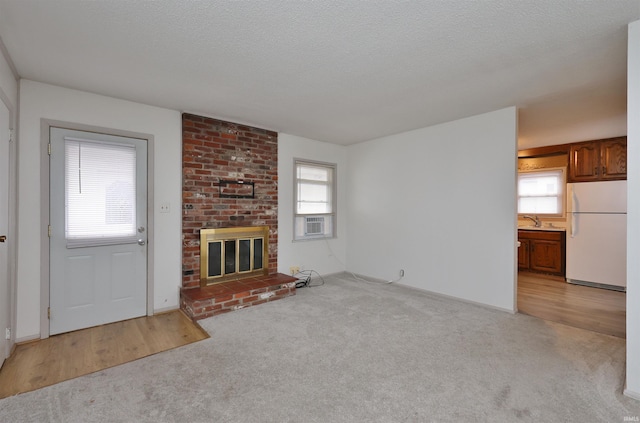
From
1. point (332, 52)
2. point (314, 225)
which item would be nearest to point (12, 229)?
point (332, 52)

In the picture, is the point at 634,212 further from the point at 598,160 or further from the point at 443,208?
the point at 598,160

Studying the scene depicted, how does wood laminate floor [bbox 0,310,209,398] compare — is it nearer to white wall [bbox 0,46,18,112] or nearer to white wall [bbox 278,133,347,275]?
white wall [bbox 278,133,347,275]

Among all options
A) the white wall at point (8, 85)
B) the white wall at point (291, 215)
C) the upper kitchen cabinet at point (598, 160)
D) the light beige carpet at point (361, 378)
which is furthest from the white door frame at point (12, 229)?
the upper kitchen cabinet at point (598, 160)

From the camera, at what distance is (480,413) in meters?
1.78

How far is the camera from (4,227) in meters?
2.32

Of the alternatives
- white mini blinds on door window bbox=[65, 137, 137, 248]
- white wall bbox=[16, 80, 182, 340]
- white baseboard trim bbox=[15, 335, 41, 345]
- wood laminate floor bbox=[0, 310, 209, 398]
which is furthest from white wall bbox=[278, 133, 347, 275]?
white baseboard trim bbox=[15, 335, 41, 345]

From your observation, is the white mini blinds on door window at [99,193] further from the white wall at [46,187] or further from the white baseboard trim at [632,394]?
the white baseboard trim at [632,394]

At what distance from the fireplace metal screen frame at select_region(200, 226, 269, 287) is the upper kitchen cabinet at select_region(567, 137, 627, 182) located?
17.6 ft

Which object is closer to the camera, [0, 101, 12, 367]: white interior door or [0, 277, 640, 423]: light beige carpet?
[0, 277, 640, 423]: light beige carpet

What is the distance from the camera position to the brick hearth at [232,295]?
331cm

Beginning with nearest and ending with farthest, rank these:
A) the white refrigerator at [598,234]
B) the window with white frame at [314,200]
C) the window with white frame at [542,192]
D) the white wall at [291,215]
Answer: the white refrigerator at [598,234] < the white wall at [291,215] < the window with white frame at [314,200] < the window with white frame at [542,192]

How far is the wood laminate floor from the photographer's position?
218cm

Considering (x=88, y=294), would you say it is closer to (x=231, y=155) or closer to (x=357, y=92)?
(x=231, y=155)

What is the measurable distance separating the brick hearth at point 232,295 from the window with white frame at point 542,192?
16.4ft
